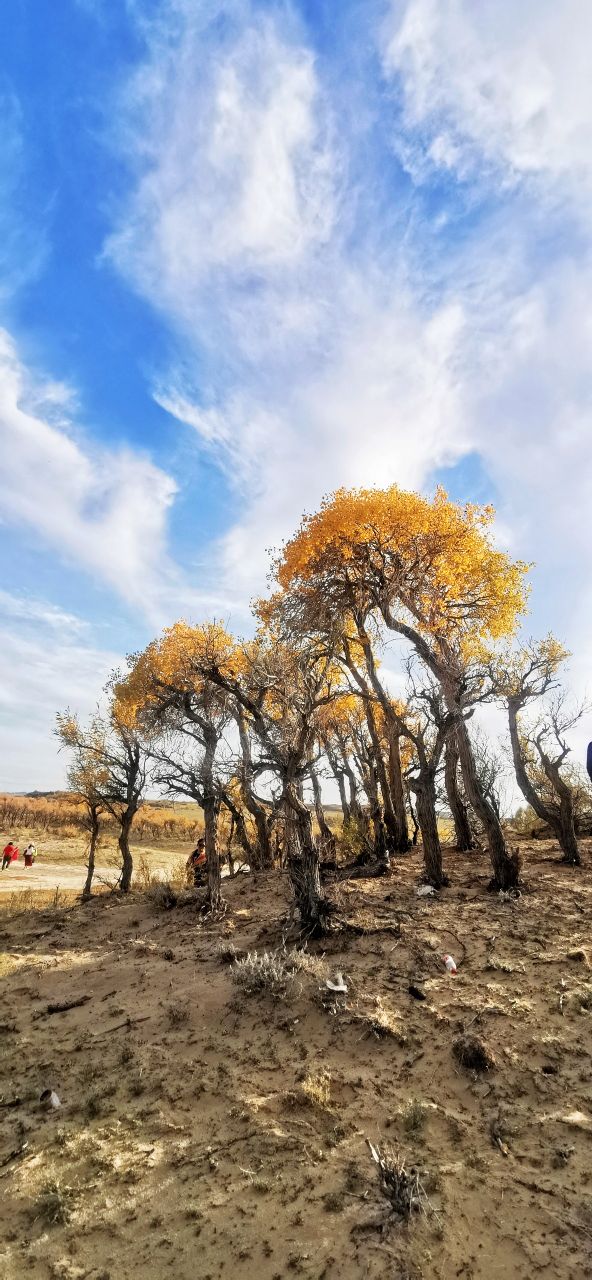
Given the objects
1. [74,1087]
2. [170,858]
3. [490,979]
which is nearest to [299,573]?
[490,979]

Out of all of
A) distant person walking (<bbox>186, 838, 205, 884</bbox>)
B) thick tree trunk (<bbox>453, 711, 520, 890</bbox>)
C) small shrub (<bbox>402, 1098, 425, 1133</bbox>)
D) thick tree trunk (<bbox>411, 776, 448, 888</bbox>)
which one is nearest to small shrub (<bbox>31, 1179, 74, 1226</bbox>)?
small shrub (<bbox>402, 1098, 425, 1133</bbox>)

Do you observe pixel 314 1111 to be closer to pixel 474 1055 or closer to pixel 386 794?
pixel 474 1055

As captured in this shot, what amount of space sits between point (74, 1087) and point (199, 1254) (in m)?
3.01

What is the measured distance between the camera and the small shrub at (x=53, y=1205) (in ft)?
14.4

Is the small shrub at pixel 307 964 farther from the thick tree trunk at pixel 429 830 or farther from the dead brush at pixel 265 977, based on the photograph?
the thick tree trunk at pixel 429 830

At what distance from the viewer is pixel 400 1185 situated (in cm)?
424

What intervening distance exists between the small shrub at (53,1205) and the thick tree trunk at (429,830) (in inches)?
348

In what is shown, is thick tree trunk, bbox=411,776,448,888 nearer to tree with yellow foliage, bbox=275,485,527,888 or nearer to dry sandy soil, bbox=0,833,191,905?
tree with yellow foliage, bbox=275,485,527,888

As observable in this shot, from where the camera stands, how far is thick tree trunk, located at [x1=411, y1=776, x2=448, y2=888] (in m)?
12.1

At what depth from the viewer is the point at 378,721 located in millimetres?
27297

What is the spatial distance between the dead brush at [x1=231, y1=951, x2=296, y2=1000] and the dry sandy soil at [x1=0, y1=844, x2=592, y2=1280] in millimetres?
57

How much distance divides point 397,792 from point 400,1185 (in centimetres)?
1420

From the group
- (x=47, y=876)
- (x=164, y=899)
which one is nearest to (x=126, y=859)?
(x=164, y=899)

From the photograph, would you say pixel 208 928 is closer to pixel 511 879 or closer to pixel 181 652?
pixel 511 879
